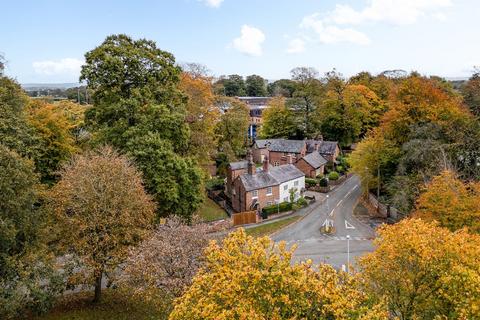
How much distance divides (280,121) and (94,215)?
57532mm

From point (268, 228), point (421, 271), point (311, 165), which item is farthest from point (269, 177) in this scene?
point (421, 271)

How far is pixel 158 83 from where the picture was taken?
34.1 meters

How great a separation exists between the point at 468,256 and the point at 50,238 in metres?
20.3

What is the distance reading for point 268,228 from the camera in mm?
41688

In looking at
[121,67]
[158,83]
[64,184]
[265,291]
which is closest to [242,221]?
[158,83]

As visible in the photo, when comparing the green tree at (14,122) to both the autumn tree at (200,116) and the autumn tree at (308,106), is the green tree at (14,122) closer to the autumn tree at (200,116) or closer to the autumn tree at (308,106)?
the autumn tree at (200,116)

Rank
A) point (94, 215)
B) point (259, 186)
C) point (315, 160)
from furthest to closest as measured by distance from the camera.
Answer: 1. point (315, 160)
2. point (259, 186)
3. point (94, 215)

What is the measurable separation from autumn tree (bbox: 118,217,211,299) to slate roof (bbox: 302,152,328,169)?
1676 inches

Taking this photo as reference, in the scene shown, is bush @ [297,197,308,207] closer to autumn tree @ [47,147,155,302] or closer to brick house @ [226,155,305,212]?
brick house @ [226,155,305,212]

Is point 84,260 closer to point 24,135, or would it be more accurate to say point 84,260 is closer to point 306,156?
point 24,135

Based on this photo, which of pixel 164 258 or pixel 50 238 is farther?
pixel 50 238

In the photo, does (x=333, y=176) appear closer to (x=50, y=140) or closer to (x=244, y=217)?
(x=244, y=217)

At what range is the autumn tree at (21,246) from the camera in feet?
63.3

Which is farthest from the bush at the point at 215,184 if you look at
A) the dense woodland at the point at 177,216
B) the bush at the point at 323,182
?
the bush at the point at 323,182
